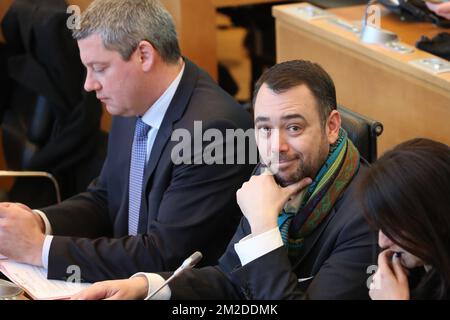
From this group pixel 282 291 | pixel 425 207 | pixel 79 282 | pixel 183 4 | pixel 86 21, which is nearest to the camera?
pixel 425 207

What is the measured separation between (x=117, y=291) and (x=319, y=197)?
0.45 meters

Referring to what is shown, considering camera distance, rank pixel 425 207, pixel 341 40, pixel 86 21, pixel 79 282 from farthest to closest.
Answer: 1. pixel 341 40
2. pixel 86 21
3. pixel 79 282
4. pixel 425 207

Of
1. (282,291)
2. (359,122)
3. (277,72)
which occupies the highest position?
(277,72)

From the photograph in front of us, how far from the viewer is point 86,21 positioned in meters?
2.23

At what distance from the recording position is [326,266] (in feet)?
5.73

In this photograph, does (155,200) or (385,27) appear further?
(385,27)

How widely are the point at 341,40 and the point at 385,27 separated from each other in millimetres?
201

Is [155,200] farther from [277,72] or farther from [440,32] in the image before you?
[440,32]

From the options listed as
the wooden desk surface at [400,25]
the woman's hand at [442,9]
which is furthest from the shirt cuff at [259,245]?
the woman's hand at [442,9]

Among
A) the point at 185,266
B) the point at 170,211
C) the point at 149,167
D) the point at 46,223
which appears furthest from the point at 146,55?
the point at 185,266

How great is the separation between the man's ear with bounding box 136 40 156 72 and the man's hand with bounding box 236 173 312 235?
504 mm

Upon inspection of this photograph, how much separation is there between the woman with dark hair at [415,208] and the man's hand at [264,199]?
277mm

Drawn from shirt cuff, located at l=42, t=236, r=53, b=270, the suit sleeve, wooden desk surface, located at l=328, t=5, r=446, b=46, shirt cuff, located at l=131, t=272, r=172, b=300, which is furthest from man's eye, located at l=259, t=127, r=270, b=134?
wooden desk surface, located at l=328, t=5, r=446, b=46
